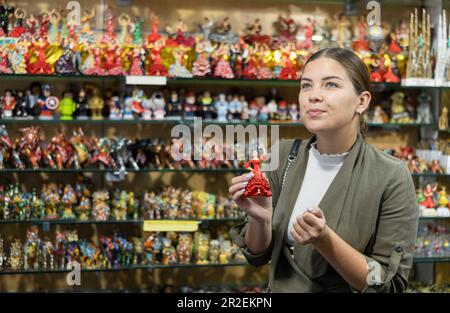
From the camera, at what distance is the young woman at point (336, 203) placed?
1.54 metres

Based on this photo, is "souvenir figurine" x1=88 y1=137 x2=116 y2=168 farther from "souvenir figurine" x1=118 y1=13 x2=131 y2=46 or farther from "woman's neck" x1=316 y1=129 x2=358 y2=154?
"woman's neck" x1=316 y1=129 x2=358 y2=154

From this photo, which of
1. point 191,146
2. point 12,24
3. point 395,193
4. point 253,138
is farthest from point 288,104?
point 395,193

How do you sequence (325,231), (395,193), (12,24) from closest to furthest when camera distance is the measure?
(325,231), (395,193), (12,24)

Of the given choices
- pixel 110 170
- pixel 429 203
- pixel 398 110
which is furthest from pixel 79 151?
pixel 429 203

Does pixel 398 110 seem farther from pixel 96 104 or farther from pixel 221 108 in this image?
pixel 96 104

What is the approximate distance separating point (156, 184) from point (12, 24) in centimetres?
124

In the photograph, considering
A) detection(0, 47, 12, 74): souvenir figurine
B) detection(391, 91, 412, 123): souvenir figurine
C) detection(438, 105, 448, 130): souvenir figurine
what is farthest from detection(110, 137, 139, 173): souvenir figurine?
detection(438, 105, 448, 130): souvenir figurine

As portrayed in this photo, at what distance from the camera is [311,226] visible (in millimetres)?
1401

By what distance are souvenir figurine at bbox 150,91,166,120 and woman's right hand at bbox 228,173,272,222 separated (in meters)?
2.31

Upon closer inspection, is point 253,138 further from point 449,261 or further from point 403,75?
point 449,261

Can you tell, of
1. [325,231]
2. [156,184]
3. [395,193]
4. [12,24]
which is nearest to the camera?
[325,231]

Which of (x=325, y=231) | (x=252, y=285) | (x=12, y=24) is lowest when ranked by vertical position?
(x=252, y=285)

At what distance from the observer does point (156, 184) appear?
4.05m

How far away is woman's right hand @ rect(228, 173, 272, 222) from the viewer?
1.57 metres
